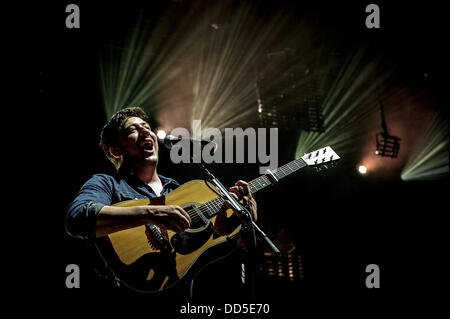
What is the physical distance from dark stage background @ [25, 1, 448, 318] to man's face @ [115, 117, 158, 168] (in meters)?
1.06

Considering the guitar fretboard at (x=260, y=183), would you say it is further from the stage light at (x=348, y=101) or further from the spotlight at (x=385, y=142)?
the spotlight at (x=385, y=142)

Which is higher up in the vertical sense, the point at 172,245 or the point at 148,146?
the point at 148,146

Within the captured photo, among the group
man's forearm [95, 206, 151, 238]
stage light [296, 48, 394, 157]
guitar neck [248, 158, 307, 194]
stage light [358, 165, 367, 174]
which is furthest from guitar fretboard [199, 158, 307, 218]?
stage light [358, 165, 367, 174]

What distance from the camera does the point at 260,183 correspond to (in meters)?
2.58

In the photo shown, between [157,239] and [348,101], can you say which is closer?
[157,239]

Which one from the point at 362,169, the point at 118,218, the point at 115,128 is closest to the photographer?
the point at 118,218

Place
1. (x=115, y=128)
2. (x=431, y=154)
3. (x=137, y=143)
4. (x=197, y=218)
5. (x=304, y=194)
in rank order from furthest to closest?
(x=431, y=154), (x=304, y=194), (x=115, y=128), (x=137, y=143), (x=197, y=218)

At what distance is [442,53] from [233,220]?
25.5 ft

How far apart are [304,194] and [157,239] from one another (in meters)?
6.60

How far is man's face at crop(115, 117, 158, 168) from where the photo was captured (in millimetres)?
2527

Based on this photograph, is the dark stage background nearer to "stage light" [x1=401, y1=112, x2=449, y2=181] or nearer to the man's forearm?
"stage light" [x1=401, y1=112, x2=449, y2=181]

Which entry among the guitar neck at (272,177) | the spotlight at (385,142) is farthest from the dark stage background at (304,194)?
the guitar neck at (272,177)

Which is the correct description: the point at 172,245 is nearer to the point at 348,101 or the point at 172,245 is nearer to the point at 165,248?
the point at 165,248

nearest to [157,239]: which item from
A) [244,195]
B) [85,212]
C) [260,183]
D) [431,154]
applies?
[85,212]
